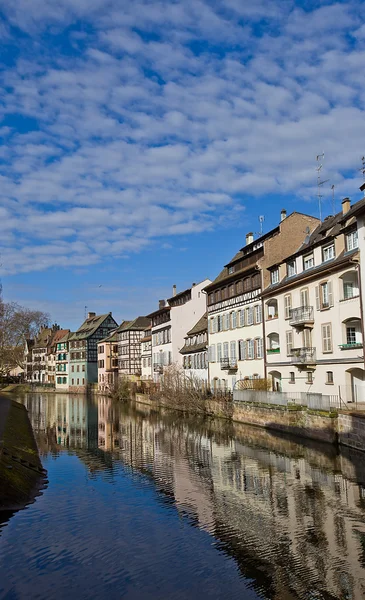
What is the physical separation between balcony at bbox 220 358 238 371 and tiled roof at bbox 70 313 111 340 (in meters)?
55.3

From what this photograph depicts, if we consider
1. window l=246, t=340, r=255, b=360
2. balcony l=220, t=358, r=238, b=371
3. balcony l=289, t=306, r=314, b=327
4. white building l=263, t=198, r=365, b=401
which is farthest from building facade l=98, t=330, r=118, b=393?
balcony l=289, t=306, r=314, b=327

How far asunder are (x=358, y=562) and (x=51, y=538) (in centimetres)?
744

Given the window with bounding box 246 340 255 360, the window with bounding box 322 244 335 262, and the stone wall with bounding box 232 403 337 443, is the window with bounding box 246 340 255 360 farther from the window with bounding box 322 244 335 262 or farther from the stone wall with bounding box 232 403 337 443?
the window with bounding box 322 244 335 262

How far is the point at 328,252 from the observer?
3098 centimetres

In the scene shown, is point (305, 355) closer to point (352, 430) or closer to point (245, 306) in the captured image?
point (352, 430)

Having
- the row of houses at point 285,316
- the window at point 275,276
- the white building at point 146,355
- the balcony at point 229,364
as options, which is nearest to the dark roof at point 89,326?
the white building at point 146,355

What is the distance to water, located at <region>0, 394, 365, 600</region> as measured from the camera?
35.8 feet

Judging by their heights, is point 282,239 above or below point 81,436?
above

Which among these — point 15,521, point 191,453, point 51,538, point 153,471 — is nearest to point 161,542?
point 51,538

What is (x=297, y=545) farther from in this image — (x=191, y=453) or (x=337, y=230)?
(x=337, y=230)

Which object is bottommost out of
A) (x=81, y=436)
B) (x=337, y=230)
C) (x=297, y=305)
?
(x=81, y=436)

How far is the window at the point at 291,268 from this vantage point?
35.5 m

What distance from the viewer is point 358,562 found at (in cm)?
1162

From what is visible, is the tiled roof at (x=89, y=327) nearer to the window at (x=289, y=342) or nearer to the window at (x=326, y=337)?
the window at (x=289, y=342)
